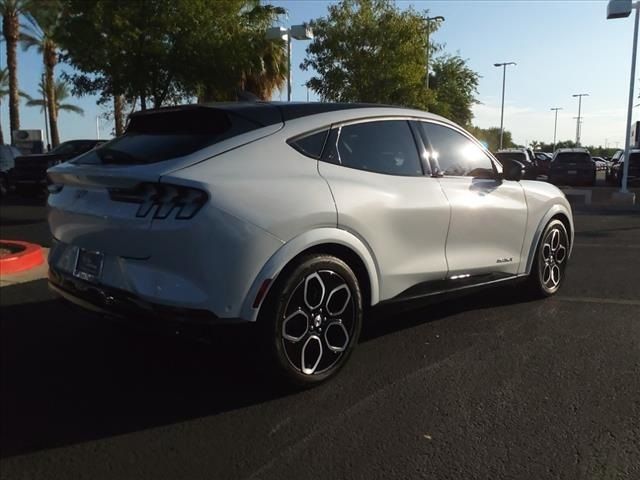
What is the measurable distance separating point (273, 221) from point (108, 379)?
147 centimetres

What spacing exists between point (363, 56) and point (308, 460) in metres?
21.1

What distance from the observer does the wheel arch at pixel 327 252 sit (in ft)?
10.1

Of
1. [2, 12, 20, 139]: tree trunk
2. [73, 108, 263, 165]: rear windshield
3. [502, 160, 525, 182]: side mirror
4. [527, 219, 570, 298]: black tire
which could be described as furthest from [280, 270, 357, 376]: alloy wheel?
[2, 12, 20, 139]: tree trunk

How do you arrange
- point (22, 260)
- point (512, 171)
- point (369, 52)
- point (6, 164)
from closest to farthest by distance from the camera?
point (512, 171) → point (22, 260) → point (6, 164) → point (369, 52)

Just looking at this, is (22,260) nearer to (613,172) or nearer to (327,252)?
(327,252)

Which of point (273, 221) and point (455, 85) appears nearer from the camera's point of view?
point (273, 221)

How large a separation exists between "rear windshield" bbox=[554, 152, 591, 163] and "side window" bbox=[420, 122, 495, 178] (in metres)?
20.5

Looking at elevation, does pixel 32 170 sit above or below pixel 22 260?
above

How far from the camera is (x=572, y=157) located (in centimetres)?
2361


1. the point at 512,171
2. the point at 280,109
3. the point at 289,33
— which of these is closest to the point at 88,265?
the point at 280,109

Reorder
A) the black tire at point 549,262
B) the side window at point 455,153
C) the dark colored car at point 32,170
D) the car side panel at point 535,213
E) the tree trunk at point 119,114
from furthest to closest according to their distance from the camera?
the tree trunk at point 119,114, the dark colored car at point 32,170, the black tire at point 549,262, the car side panel at point 535,213, the side window at point 455,153

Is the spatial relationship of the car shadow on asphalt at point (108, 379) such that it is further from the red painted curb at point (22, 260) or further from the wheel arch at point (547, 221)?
the red painted curb at point (22, 260)

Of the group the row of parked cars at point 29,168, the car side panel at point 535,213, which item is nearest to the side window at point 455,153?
the car side panel at point 535,213

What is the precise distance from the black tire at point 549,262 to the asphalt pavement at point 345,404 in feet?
1.71
